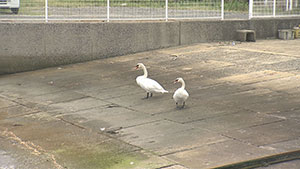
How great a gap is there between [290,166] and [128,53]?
8.41 meters

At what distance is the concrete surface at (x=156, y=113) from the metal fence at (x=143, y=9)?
131cm

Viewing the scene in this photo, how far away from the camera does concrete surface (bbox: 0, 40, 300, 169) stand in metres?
6.95

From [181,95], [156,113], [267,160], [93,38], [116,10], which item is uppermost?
[116,10]

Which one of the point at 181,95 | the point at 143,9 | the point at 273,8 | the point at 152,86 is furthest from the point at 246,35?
the point at 181,95

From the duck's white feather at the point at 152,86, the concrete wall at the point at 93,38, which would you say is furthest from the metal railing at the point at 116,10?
the duck's white feather at the point at 152,86

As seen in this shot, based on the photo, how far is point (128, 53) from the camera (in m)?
14.5

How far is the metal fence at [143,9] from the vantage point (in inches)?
537

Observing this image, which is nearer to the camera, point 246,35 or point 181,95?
point 181,95

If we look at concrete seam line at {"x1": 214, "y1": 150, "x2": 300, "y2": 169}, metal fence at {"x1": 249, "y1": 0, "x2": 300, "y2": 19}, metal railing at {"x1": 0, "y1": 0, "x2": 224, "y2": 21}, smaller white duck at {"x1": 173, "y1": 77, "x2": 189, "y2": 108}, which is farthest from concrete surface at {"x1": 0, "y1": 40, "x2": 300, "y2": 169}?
metal fence at {"x1": 249, "y1": 0, "x2": 300, "y2": 19}

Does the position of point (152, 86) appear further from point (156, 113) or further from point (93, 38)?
point (93, 38)

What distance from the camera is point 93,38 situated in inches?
555

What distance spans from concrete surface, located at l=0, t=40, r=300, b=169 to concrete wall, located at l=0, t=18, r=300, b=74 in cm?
35

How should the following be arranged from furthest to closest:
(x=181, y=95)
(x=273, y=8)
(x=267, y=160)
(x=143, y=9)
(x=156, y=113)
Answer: (x=273, y=8) < (x=143, y=9) < (x=156, y=113) < (x=181, y=95) < (x=267, y=160)

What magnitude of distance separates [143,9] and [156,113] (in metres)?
6.20
